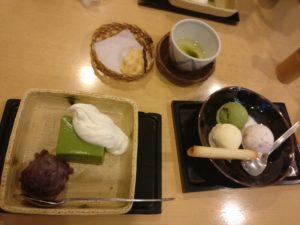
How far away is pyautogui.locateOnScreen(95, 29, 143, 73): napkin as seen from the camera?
2.99ft

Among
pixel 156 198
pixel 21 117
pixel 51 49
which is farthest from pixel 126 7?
pixel 156 198

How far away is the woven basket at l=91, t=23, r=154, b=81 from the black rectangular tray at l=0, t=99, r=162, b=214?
145 millimetres

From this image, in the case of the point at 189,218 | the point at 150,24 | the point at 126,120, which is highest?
the point at 150,24

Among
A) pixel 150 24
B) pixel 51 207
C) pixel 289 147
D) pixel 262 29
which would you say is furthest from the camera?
pixel 262 29

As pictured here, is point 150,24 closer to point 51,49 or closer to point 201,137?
point 51,49

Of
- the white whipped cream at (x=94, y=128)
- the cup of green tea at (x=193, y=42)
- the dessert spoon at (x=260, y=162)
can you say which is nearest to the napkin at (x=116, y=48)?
the cup of green tea at (x=193, y=42)

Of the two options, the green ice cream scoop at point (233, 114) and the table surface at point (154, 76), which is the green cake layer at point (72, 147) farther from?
the green ice cream scoop at point (233, 114)

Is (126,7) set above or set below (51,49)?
above

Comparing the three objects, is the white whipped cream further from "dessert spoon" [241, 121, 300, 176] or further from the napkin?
"dessert spoon" [241, 121, 300, 176]

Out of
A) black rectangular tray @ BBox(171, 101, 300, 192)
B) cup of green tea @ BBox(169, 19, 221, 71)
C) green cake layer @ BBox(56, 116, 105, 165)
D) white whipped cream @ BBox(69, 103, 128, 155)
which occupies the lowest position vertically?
black rectangular tray @ BBox(171, 101, 300, 192)

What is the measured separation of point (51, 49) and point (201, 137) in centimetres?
59

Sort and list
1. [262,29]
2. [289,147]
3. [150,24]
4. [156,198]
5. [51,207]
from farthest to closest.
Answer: [262,29], [150,24], [289,147], [156,198], [51,207]

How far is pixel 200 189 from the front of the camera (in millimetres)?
787

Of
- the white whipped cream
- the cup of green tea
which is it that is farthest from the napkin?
the white whipped cream
